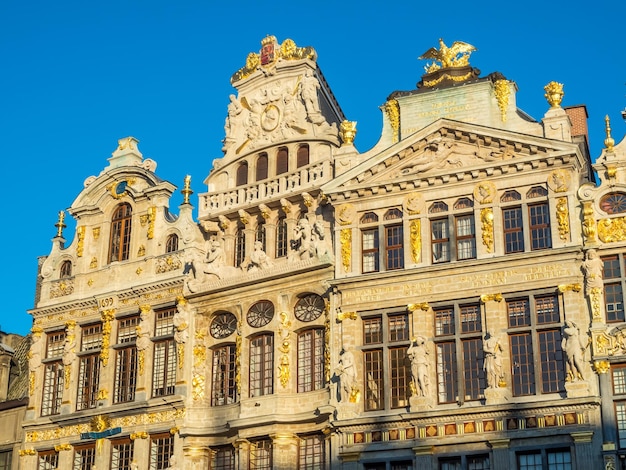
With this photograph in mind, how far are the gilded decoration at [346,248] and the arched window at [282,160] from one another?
447 centimetres

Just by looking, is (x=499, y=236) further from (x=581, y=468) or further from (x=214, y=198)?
(x=214, y=198)

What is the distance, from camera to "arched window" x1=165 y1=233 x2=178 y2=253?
41.8m

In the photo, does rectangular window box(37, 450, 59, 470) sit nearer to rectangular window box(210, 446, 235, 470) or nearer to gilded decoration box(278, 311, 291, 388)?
rectangular window box(210, 446, 235, 470)

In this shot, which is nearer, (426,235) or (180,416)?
(426,235)

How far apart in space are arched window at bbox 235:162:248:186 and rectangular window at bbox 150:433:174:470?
9.59m

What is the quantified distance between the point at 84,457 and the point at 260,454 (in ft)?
25.4

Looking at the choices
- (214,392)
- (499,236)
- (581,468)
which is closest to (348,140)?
(499,236)

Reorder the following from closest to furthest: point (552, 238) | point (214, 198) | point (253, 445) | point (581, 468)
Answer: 1. point (581, 468)
2. point (552, 238)
3. point (253, 445)
4. point (214, 198)

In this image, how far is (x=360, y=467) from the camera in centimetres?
3447

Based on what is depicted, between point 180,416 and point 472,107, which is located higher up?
point 472,107

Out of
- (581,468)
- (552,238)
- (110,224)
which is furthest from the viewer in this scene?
(110,224)

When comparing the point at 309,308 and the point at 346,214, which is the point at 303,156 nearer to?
the point at 346,214

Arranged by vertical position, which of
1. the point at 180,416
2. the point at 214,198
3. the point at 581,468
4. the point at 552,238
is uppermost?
the point at 214,198

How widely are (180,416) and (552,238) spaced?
1404 centimetres
